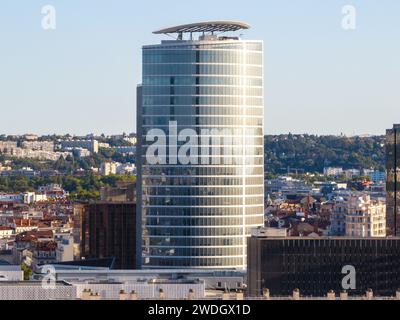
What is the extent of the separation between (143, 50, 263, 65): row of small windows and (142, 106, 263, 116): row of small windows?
192cm

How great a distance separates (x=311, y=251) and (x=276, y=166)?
4937 inches

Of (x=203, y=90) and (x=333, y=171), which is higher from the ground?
(x=203, y=90)

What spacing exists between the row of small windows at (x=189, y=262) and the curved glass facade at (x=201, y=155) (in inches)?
1.6

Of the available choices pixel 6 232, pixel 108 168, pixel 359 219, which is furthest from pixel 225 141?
pixel 108 168

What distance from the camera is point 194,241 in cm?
6775

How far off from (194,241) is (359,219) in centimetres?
2514

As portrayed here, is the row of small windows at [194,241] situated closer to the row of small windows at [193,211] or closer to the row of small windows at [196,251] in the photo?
the row of small windows at [196,251]

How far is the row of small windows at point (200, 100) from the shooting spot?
67.4 metres

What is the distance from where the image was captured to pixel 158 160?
67250 millimetres

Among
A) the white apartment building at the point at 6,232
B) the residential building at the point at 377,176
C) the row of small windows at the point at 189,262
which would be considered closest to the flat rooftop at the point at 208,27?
the row of small windows at the point at 189,262

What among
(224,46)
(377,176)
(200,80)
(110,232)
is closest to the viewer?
(224,46)

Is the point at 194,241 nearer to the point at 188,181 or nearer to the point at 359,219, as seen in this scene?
the point at 188,181

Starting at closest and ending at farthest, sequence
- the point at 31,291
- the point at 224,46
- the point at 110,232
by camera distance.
→ the point at 31,291 < the point at 224,46 < the point at 110,232

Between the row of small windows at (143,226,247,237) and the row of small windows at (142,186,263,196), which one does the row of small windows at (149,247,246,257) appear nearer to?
the row of small windows at (143,226,247,237)
